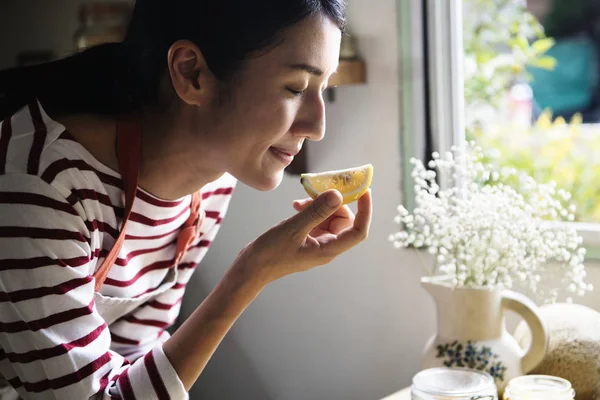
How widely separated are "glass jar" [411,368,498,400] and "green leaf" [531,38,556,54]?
938 millimetres

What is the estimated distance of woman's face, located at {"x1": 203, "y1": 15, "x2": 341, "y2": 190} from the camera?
1.10m

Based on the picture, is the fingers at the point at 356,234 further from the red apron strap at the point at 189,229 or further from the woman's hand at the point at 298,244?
the red apron strap at the point at 189,229

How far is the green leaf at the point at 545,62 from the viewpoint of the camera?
185cm

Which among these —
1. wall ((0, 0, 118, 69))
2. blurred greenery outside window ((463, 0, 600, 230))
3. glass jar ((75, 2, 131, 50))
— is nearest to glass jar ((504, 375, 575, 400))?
blurred greenery outside window ((463, 0, 600, 230))

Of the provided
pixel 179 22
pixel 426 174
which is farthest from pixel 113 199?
pixel 426 174

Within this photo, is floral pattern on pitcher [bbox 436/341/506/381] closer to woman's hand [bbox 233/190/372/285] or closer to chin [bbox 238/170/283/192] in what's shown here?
woman's hand [bbox 233/190/372/285]

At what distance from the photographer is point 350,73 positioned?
171 centimetres

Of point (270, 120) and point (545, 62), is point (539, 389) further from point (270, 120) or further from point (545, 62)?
point (545, 62)

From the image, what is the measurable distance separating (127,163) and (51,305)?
0.82 ft

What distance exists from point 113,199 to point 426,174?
1.81 ft

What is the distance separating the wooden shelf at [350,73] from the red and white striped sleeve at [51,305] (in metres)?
0.79

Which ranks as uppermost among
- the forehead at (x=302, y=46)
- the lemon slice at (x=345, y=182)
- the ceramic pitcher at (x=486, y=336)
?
the forehead at (x=302, y=46)

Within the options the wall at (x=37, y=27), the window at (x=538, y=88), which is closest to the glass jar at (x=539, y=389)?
the window at (x=538, y=88)

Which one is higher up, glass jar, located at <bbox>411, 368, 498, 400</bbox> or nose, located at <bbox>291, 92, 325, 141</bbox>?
nose, located at <bbox>291, 92, 325, 141</bbox>
